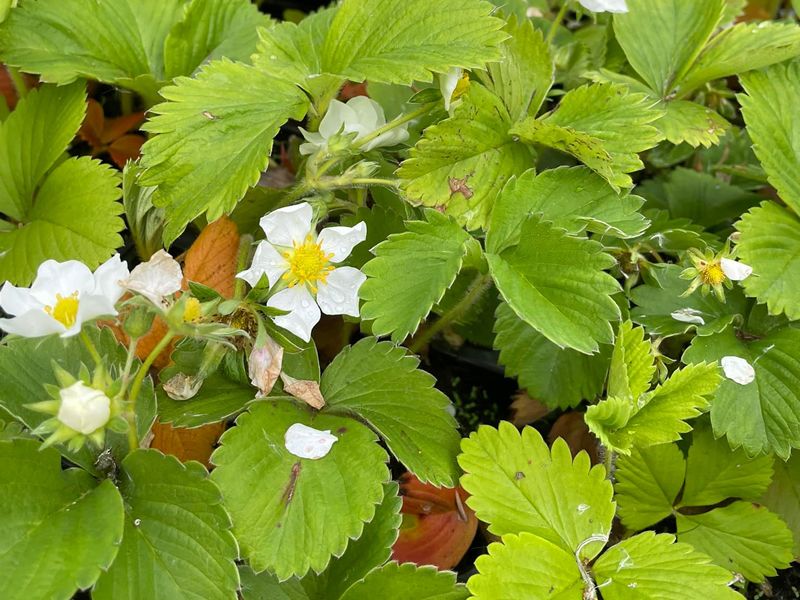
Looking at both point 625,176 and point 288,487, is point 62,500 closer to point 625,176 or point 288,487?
point 288,487

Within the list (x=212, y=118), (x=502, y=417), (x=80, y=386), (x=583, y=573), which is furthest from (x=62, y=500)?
(x=502, y=417)

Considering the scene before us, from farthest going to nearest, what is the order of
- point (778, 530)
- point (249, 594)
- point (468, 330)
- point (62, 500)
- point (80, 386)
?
point (468, 330) → point (778, 530) → point (249, 594) → point (62, 500) → point (80, 386)

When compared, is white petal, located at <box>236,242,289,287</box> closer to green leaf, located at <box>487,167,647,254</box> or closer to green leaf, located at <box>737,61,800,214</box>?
green leaf, located at <box>487,167,647,254</box>

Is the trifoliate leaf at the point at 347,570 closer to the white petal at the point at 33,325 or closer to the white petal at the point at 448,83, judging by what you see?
the white petal at the point at 33,325

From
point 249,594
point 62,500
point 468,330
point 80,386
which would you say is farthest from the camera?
point 468,330

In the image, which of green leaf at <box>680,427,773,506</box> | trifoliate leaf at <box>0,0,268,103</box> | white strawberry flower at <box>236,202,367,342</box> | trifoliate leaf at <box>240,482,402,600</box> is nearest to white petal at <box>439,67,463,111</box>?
white strawberry flower at <box>236,202,367,342</box>

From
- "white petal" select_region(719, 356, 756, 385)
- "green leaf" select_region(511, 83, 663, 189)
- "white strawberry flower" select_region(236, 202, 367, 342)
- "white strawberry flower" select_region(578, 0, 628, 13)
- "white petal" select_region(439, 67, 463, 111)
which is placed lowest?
"white petal" select_region(719, 356, 756, 385)

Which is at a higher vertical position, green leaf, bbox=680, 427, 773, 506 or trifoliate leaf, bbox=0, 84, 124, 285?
trifoliate leaf, bbox=0, 84, 124, 285

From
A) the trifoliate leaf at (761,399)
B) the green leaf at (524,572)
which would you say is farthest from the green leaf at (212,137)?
the trifoliate leaf at (761,399)
